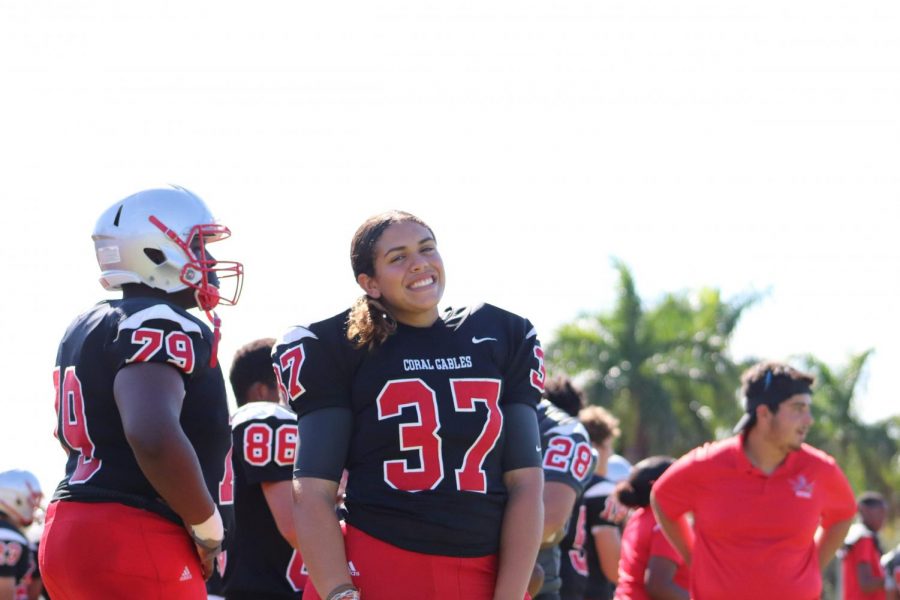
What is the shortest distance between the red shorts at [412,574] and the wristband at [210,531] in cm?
59

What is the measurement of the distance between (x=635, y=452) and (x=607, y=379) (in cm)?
156

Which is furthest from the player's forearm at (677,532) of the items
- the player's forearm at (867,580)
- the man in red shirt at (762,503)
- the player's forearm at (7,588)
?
the player's forearm at (867,580)

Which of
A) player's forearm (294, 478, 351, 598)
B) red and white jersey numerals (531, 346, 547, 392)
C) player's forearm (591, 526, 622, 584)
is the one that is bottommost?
player's forearm (591, 526, 622, 584)

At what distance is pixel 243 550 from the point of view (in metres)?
5.44

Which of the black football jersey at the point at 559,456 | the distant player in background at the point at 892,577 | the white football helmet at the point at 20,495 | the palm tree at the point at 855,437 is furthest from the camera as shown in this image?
the palm tree at the point at 855,437

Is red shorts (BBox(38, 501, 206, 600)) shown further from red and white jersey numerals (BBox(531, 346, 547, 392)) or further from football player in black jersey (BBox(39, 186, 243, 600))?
red and white jersey numerals (BBox(531, 346, 547, 392))

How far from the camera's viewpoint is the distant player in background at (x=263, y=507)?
5.16 metres

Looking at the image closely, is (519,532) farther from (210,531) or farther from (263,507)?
(263,507)

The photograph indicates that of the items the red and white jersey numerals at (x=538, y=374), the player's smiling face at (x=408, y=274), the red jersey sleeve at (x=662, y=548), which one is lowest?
the red jersey sleeve at (x=662, y=548)

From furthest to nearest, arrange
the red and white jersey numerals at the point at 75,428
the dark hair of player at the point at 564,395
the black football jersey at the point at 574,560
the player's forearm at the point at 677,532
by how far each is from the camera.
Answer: the black football jersey at the point at 574,560 < the dark hair of player at the point at 564,395 < the player's forearm at the point at 677,532 < the red and white jersey numerals at the point at 75,428

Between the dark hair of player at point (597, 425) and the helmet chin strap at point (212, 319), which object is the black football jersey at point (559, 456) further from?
the helmet chin strap at point (212, 319)

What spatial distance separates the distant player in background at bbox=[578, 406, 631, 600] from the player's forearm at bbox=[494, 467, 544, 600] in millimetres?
3743

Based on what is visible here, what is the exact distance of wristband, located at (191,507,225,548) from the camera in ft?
14.2

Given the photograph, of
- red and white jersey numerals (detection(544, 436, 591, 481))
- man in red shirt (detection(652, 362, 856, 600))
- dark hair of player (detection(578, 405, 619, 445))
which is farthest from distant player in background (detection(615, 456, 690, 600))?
red and white jersey numerals (detection(544, 436, 591, 481))
